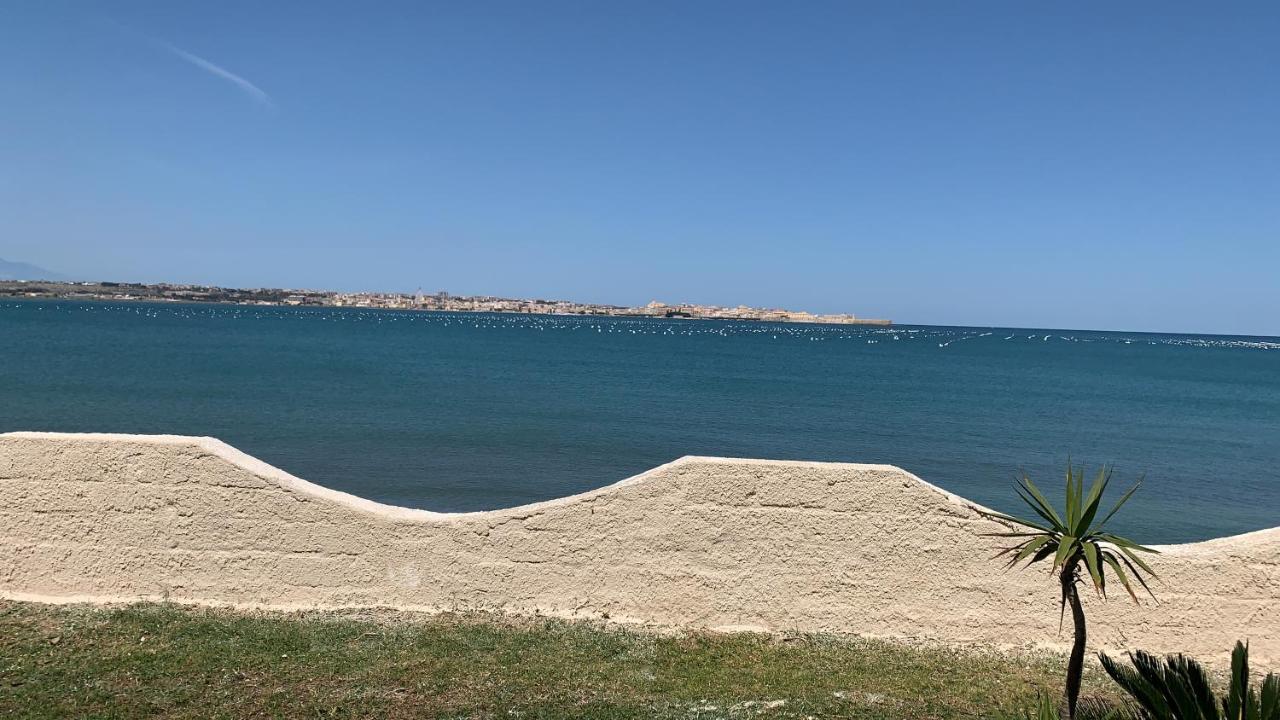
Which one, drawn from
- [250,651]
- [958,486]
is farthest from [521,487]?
[250,651]

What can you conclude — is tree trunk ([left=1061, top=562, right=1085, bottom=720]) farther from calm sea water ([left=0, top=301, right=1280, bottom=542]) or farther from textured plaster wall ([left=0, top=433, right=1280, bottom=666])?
calm sea water ([left=0, top=301, right=1280, bottom=542])

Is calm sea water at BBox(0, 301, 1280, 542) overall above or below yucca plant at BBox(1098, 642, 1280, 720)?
below

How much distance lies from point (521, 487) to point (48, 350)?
4737cm

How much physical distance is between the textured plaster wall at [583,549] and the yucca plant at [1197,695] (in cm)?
273

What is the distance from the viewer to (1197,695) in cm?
387

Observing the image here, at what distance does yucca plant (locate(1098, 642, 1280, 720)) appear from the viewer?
11.0 feet

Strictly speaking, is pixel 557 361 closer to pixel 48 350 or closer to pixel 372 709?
pixel 48 350

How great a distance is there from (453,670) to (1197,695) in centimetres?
463

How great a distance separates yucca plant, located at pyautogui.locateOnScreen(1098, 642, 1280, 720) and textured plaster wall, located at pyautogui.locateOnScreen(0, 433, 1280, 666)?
A: 2.73m

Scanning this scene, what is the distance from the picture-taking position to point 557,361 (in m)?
62.3

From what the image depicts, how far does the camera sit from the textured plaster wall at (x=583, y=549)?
709 centimetres

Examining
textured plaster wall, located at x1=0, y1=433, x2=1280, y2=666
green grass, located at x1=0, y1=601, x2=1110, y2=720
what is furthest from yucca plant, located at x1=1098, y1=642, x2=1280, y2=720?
textured plaster wall, located at x1=0, y1=433, x2=1280, y2=666

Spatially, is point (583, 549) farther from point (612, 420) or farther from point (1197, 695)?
point (612, 420)

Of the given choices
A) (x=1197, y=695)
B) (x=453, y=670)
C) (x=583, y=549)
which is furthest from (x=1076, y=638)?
(x=453, y=670)
